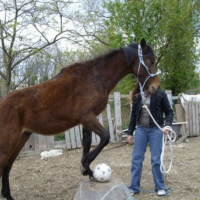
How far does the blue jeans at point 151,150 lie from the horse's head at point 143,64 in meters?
0.77

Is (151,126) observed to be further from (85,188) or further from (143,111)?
(85,188)

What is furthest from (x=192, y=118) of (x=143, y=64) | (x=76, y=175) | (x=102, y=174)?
(x=102, y=174)

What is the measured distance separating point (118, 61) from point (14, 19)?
571 centimetres

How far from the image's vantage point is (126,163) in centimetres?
649

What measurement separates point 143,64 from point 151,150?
145 centimetres

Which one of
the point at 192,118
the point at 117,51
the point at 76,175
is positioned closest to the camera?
the point at 117,51

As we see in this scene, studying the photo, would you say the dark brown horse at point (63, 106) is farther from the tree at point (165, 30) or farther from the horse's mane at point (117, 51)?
the tree at point (165, 30)

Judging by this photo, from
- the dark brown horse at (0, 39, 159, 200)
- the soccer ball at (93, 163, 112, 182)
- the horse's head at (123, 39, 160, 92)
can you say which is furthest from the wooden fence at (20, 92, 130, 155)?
the soccer ball at (93, 163, 112, 182)

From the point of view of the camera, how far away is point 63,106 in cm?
358

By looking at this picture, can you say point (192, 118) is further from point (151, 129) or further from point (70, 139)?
point (151, 129)

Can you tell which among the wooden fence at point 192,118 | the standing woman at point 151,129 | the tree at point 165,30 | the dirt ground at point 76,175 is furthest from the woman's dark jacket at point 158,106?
the tree at point 165,30

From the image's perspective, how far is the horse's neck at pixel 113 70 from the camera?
12.5ft

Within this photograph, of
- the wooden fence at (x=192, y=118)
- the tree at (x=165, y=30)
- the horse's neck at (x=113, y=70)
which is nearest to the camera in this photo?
the horse's neck at (x=113, y=70)

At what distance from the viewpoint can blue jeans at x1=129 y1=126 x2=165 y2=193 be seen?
13.7 feet
